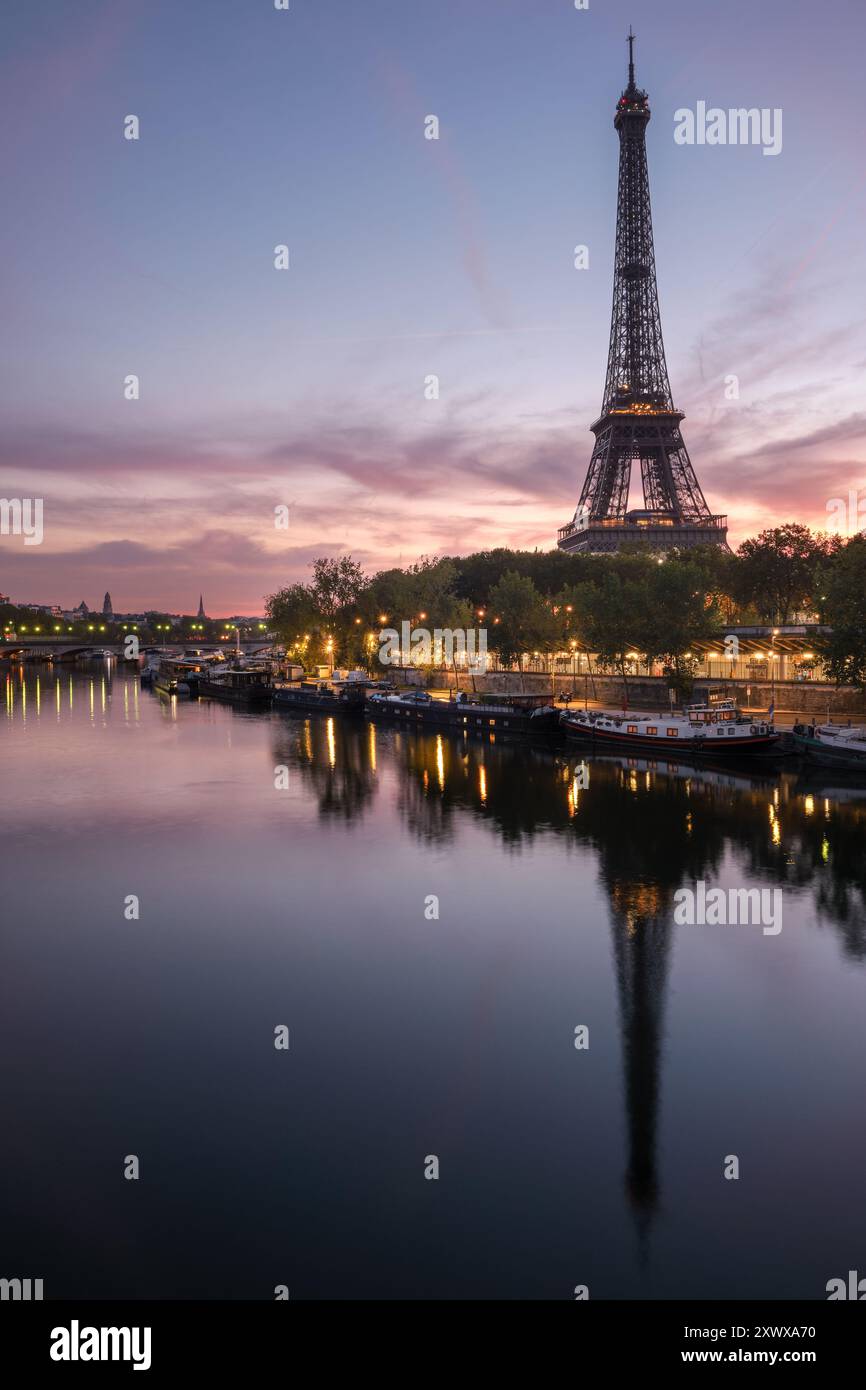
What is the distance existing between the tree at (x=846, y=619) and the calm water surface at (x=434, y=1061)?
58.1ft

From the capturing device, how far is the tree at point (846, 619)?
56.0m

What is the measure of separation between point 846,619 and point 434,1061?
46.6 m

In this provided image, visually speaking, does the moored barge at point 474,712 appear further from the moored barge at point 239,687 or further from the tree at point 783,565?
the tree at point 783,565

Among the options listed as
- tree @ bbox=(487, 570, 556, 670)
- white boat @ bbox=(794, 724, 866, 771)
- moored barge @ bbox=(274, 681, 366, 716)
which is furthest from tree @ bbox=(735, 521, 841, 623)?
white boat @ bbox=(794, 724, 866, 771)

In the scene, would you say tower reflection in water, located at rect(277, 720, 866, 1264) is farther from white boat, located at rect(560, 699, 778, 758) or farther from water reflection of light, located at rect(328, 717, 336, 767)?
white boat, located at rect(560, 699, 778, 758)

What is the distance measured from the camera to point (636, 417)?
144750mm

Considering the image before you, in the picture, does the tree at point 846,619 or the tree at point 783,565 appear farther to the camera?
the tree at point 783,565

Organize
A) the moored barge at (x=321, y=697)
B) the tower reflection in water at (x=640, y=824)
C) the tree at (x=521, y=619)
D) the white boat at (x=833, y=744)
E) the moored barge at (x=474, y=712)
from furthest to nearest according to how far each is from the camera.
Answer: the moored barge at (x=321, y=697), the tree at (x=521, y=619), the moored barge at (x=474, y=712), the white boat at (x=833, y=744), the tower reflection in water at (x=640, y=824)

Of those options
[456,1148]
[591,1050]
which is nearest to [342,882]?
[591,1050]

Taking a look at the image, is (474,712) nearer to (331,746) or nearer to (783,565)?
(331,746)

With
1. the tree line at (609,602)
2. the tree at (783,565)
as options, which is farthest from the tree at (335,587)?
the tree at (783,565)

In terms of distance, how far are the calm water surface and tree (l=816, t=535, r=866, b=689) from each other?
17722 millimetres

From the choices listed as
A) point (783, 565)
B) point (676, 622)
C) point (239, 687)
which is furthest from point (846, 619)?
point (239, 687)
